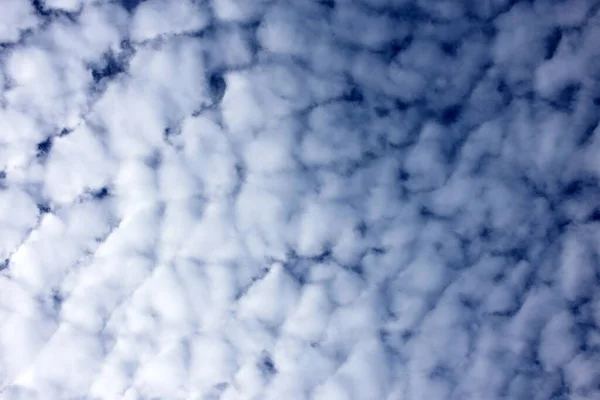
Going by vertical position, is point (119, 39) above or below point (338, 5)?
below

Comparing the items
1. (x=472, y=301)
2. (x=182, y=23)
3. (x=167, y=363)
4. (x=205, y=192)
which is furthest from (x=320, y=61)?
(x=167, y=363)

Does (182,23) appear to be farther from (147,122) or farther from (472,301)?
(472,301)

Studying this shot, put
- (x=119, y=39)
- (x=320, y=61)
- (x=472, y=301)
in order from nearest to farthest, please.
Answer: (x=119, y=39), (x=320, y=61), (x=472, y=301)

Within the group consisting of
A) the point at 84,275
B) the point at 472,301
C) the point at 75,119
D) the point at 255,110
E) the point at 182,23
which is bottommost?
the point at 84,275

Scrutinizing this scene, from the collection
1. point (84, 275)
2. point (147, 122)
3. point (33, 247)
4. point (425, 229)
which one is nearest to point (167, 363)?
point (84, 275)

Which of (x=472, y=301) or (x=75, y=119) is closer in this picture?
(x=75, y=119)

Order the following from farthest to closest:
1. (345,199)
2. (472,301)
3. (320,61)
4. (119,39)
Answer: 1. (472,301)
2. (345,199)
3. (320,61)
4. (119,39)

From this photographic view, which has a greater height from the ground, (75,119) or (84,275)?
(75,119)

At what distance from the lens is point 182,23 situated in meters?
1.68

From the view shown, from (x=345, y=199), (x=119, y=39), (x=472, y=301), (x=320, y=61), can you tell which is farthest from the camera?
(x=472, y=301)

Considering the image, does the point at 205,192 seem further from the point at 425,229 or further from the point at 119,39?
the point at 425,229

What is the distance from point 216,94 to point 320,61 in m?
0.46

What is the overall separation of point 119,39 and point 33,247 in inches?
36.2

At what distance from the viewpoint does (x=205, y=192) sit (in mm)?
1831
